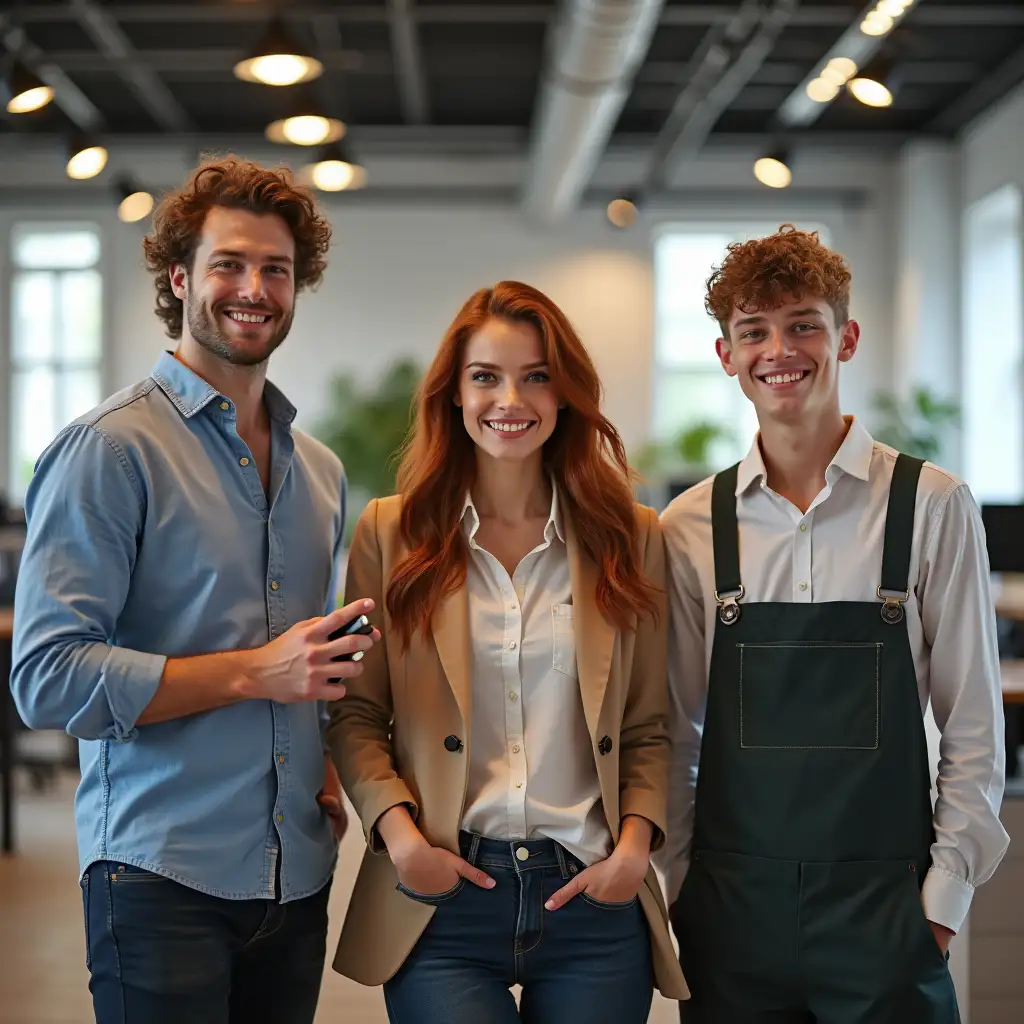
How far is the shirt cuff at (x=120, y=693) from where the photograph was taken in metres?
1.79

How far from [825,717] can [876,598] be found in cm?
21

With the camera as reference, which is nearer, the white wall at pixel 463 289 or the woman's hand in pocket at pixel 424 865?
the woman's hand in pocket at pixel 424 865

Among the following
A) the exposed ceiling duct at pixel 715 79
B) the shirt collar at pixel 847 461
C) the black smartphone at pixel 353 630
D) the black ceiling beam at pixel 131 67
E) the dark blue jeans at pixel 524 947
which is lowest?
the dark blue jeans at pixel 524 947

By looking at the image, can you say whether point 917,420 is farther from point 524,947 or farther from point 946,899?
point 524,947

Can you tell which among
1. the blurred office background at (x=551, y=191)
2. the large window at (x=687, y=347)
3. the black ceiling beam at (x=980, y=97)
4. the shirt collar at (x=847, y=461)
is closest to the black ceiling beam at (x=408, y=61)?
the blurred office background at (x=551, y=191)

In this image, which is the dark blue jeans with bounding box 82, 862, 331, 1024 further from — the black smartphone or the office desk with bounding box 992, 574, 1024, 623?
the office desk with bounding box 992, 574, 1024, 623

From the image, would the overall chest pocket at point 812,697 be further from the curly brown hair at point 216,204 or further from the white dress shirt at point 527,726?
the curly brown hair at point 216,204

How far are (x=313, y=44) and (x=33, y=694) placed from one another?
301 inches

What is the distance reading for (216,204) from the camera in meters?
2.08

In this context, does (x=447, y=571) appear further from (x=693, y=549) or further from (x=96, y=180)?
(x=96, y=180)

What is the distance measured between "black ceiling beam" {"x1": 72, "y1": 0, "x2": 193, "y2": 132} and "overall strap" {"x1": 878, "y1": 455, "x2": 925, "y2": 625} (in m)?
7.29

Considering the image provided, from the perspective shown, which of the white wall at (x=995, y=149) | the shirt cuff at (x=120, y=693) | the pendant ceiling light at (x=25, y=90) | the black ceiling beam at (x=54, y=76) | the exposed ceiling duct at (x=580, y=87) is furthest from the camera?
the white wall at (x=995, y=149)

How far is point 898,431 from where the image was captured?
1079 cm

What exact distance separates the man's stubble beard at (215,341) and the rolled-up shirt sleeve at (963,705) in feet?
3.64
